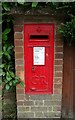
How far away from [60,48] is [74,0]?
797 mm

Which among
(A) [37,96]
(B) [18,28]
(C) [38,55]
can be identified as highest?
(B) [18,28]

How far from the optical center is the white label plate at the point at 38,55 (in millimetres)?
5223

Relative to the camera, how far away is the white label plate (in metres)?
5.22

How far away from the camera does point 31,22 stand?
5.19 meters

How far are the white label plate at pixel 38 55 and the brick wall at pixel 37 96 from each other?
20cm

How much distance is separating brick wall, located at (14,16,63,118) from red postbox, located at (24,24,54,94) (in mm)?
65

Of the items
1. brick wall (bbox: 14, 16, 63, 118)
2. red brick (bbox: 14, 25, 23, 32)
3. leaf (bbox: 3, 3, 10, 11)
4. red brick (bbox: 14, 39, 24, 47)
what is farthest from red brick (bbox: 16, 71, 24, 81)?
leaf (bbox: 3, 3, 10, 11)

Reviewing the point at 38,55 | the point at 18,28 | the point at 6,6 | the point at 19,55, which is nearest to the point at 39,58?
the point at 38,55

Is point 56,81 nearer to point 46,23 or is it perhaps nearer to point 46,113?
point 46,113

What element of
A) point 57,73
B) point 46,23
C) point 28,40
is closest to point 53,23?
point 46,23

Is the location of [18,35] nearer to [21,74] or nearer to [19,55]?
[19,55]

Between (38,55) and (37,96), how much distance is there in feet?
2.28

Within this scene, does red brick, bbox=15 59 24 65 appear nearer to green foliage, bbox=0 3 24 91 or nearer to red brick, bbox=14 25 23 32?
green foliage, bbox=0 3 24 91

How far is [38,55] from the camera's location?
5.23 metres
